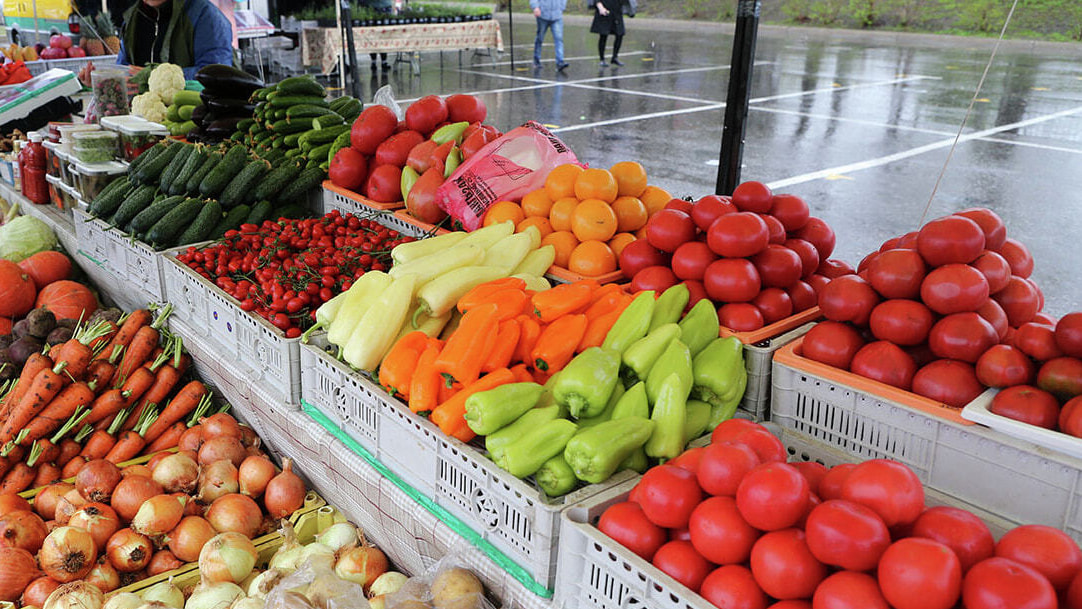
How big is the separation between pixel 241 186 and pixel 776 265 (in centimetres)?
258

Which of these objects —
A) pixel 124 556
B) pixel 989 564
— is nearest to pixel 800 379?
pixel 989 564

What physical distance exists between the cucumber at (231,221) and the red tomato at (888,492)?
3067 mm

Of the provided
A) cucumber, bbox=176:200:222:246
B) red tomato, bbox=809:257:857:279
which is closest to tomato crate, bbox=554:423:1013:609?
red tomato, bbox=809:257:857:279

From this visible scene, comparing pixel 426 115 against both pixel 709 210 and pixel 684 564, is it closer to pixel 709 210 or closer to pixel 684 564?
pixel 709 210

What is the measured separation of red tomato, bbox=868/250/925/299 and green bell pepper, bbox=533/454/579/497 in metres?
0.94

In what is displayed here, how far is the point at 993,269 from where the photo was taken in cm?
200

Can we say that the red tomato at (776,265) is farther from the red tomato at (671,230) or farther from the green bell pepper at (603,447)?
the green bell pepper at (603,447)

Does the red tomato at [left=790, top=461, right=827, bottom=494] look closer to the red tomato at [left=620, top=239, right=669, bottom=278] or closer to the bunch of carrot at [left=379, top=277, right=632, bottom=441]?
the bunch of carrot at [left=379, top=277, right=632, bottom=441]

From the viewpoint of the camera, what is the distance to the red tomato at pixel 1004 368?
6.08 ft

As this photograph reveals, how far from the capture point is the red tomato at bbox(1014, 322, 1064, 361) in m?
1.85

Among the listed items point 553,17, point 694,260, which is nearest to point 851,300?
point 694,260

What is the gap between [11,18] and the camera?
533 inches

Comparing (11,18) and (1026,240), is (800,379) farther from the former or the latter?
(11,18)

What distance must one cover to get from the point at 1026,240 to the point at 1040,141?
426 centimetres
